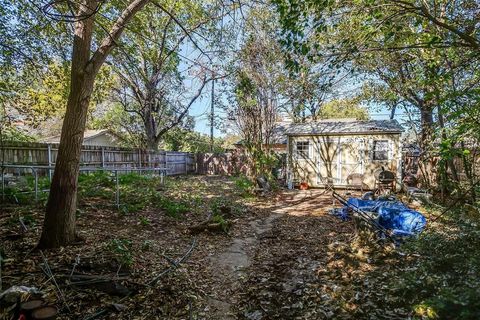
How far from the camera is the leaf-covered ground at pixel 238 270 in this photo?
2.67 meters

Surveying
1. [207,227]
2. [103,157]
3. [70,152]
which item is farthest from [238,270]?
[103,157]

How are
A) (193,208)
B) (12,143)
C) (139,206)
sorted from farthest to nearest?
1. (12,143)
2. (193,208)
3. (139,206)

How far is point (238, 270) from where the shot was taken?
4.15 metres

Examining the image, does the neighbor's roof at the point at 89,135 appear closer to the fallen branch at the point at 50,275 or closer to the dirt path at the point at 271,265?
the dirt path at the point at 271,265

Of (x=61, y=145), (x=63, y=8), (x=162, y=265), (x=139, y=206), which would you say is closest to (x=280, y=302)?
(x=162, y=265)

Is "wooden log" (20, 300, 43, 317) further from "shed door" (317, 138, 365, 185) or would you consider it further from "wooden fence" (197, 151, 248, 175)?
"wooden fence" (197, 151, 248, 175)

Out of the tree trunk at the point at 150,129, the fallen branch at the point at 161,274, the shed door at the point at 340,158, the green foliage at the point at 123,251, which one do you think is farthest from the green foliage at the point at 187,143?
the green foliage at the point at 123,251

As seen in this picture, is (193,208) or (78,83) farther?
(193,208)

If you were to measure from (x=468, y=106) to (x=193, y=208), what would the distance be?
616cm

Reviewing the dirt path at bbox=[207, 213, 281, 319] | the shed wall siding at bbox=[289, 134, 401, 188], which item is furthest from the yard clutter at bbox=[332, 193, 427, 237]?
the shed wall siding at bbox=[289, 134, 401, 188]

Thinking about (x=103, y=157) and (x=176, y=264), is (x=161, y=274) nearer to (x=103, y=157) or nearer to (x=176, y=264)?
(x=176, y=264)

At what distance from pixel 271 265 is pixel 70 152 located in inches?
131

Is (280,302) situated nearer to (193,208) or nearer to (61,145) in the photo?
(61,145)

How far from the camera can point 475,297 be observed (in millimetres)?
1832
